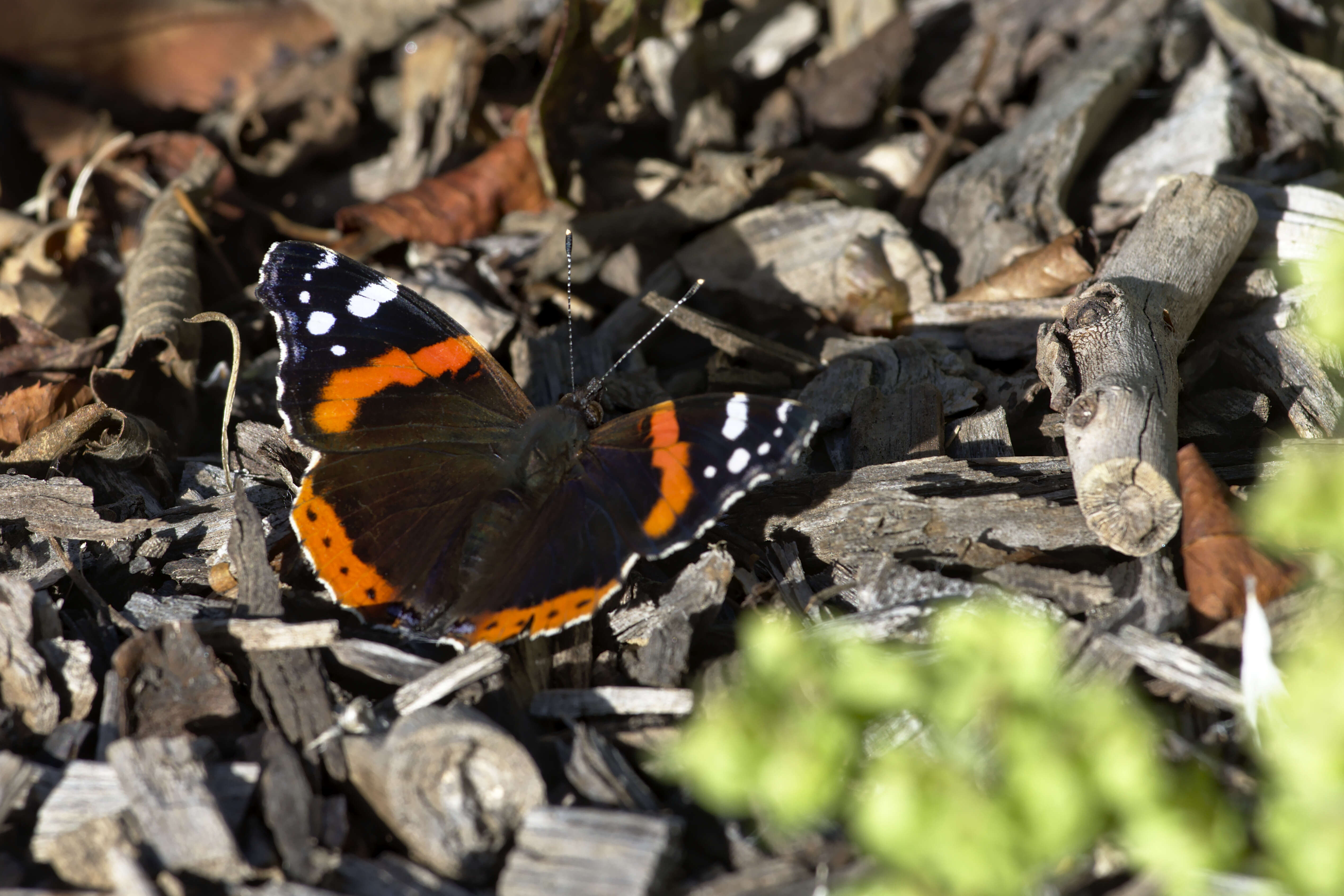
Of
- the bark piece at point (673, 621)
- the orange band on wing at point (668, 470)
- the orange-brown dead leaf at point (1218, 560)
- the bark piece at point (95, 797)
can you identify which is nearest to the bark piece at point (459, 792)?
the bark piece at point (95, 797)

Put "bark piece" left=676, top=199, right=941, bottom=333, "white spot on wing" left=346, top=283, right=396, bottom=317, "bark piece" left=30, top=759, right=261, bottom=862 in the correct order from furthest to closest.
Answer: "bark piece" left=676, top=199, right=941, bottom=333 < "white spot on wing" left=346, top=283, right=396, bottom=317 < "bark piece" left=30, top=759, right=261, bottom=862

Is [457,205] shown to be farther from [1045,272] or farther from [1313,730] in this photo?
[1313,730]

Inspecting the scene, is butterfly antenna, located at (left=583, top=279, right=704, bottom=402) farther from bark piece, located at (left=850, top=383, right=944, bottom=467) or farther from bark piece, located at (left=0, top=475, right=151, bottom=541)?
bark piece, located at (left=0, top=475, right=151, bottom=541)

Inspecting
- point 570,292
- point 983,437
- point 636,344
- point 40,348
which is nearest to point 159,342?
point 40,348

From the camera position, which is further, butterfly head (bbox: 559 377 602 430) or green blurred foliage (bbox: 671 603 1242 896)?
butterfly head (bbox: 559 377 602 430)

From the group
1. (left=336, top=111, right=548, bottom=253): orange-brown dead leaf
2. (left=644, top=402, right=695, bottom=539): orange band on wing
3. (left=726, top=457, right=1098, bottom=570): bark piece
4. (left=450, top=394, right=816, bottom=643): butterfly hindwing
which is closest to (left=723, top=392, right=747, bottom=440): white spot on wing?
(left=450, top=394, right=816, bottom=643): butterfly hindwing

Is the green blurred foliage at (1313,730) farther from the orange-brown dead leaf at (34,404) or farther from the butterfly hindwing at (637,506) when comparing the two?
the orange-brown dead leaf at (34,404)

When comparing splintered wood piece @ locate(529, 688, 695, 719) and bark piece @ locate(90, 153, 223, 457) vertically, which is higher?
bark piece @ locate(90, 153, 223, 457)

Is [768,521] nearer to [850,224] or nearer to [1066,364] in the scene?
[1066,364]
